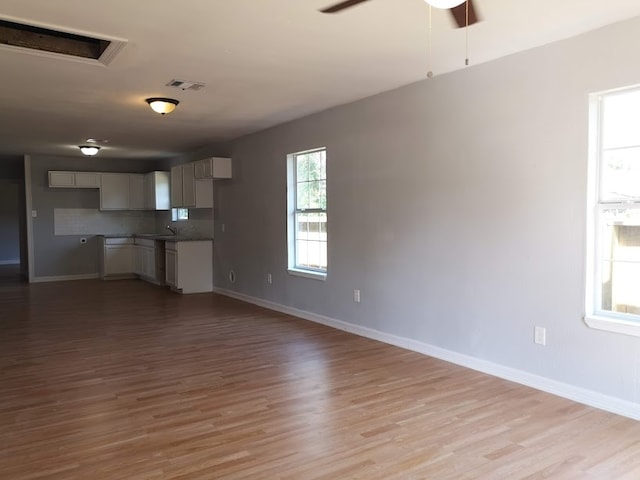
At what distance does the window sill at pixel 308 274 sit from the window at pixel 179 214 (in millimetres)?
3862

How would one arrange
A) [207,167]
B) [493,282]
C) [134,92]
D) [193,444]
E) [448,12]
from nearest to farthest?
[193,444] → [448,12] → [493,282] → [134,92] → [207,167]

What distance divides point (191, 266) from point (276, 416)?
539 centimetres

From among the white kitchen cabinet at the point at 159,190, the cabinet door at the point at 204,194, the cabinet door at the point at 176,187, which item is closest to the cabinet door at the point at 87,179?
the white kitchen cabinet at the point at 159,190

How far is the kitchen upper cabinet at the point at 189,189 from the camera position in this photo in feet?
26.8

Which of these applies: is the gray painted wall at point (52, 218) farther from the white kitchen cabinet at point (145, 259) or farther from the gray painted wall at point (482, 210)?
the gray painted wall at point (482, 210)

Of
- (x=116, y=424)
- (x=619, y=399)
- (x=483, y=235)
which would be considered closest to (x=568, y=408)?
(x=619, y=399)

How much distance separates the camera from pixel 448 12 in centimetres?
290

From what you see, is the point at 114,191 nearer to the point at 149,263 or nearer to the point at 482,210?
the point at 149,263

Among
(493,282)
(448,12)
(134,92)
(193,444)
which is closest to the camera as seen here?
(193,444)

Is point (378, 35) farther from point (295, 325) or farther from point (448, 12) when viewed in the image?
point (295, 325)

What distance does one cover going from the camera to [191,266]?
8094mm

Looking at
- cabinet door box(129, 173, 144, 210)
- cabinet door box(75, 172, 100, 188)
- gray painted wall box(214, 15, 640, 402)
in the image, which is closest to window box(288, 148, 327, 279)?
gray painted wall box(214, 15, 640, 402)

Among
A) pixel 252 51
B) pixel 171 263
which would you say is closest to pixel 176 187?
pixel 171 263

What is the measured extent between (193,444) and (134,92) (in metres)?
3.29
